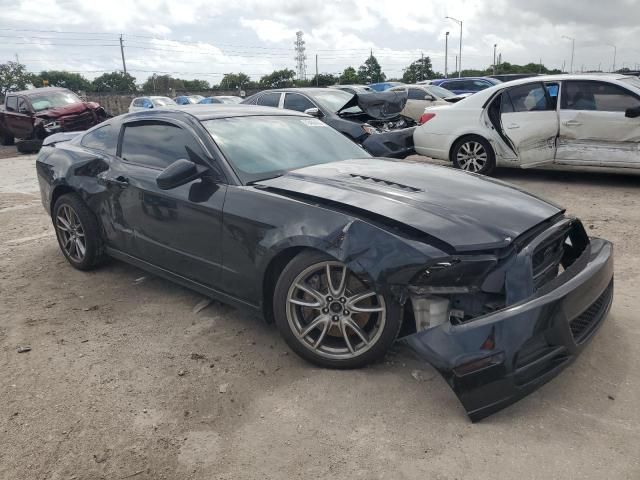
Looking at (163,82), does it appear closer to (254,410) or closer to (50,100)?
(50,100)

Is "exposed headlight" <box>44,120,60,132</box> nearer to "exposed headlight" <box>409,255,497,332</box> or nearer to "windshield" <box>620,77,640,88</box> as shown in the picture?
"windshield" <box>620,77,640,88</box>

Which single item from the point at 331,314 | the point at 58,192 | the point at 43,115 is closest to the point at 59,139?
the point at 58,192

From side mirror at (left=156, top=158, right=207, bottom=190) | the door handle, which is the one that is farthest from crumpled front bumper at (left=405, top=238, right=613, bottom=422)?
the door handle

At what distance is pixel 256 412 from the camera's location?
2.62m

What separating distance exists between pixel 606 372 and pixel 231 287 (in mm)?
2169

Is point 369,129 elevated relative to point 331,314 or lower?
elevated

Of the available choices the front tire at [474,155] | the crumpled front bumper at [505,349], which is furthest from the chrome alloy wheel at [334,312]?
the front tire at [474,155]

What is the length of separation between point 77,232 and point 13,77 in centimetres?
6923

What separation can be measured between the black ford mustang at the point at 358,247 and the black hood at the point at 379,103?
15.7ft

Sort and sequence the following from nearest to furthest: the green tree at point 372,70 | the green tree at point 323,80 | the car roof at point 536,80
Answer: the car roof at point 536,80, the green tree at point 323,80, the green tree at point 372,70

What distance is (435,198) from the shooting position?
2.91 metres

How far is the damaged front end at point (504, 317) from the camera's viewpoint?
2.29 meters

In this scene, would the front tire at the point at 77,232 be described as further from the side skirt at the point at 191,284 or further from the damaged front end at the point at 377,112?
the damaged front end at the point at 377,112

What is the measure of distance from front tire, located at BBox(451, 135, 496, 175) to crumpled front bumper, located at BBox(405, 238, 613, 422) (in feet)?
18.1
